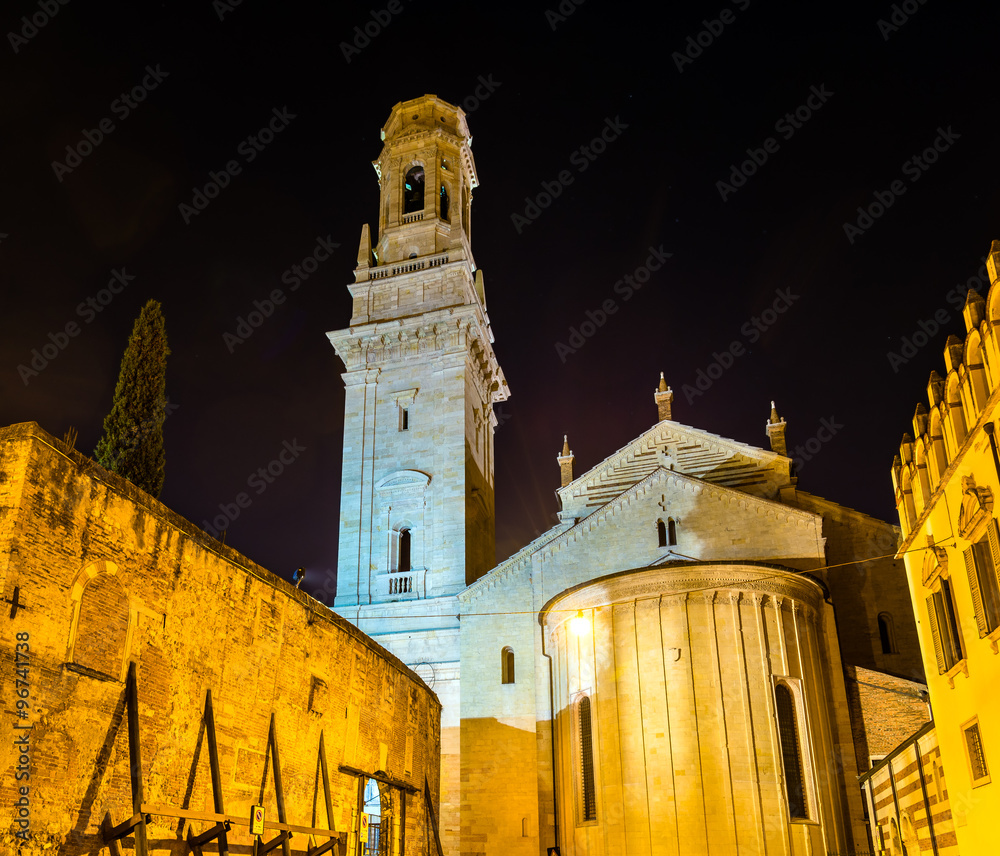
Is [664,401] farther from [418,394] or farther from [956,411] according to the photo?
[956,411]

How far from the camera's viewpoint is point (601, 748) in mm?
27250

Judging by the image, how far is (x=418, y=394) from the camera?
134 ft

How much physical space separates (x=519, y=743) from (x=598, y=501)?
1107 cm

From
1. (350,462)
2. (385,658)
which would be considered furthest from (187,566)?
(350,462)

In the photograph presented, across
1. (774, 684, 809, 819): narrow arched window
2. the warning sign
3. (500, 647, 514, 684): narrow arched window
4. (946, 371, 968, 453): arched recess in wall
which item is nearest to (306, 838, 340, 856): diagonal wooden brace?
the warning sign

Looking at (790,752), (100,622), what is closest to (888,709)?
(790,752)

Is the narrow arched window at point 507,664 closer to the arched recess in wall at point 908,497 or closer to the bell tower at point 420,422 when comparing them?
the bell tower at point 420,422

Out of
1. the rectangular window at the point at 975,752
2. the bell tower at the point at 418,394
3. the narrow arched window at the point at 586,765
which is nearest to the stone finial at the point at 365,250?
the bell tower at the point at 418,394

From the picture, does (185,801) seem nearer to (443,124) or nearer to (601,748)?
(601,748)

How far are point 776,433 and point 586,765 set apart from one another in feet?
55.4

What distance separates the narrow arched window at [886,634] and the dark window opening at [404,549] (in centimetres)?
1876

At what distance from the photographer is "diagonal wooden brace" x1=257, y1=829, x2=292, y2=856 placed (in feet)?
57.0

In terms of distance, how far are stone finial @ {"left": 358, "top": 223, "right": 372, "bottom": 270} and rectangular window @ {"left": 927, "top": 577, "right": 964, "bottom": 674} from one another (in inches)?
1289

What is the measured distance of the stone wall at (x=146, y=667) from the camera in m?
12.9
